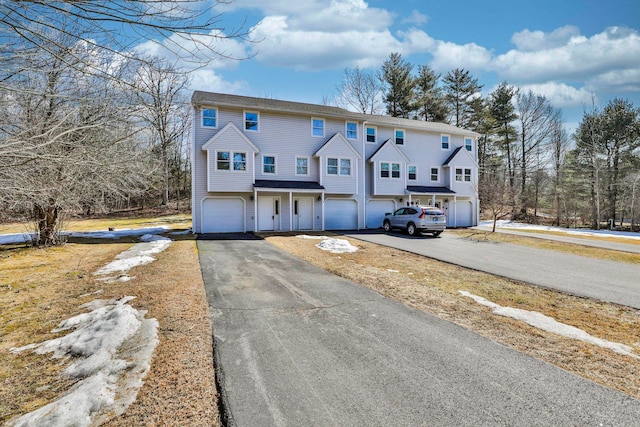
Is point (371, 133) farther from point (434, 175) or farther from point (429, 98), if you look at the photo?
point (429, 98)

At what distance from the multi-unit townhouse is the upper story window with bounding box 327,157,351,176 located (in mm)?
68

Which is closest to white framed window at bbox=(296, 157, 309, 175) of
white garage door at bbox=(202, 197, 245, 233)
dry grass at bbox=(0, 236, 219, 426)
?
white garage door at bbox=(202, 197, 245, 233)

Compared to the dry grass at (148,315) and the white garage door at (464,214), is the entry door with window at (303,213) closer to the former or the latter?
the dry grass at (148,315)

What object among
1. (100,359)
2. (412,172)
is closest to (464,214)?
(412,172)

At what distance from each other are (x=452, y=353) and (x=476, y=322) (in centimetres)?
133

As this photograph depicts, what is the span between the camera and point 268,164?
61.5 feet

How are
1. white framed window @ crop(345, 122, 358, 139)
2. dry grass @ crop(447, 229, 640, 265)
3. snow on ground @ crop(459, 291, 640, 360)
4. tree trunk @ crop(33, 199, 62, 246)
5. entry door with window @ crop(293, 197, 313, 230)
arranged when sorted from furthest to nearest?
white framed window @ crop(345, 122, 358, 139)
entry door with window @ crop(293, 197, 313, 230)
tree trunk @ crop(33, 199, 62, 246)
dry grass @ crop(447, 229, 640, 265)
snow on ground @ crop(459, 291, 640, 360)

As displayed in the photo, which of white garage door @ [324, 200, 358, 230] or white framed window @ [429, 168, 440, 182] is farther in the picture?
white framed window @ [429, 168, 440, 182]

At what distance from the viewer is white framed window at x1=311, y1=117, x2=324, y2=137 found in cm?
2009

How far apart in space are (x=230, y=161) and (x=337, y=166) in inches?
276

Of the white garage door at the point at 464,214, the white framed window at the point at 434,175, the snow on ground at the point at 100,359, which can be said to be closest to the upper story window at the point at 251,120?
the white framed window at the point at 434,175

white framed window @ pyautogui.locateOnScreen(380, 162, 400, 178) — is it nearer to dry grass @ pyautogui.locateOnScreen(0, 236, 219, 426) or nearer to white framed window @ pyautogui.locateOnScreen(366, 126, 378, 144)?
white framed window @ pyautogui.locateOnScreen(366, 126, 378, 144)

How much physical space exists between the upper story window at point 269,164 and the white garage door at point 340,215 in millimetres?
4254

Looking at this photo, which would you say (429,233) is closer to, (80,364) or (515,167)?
(80,364)
